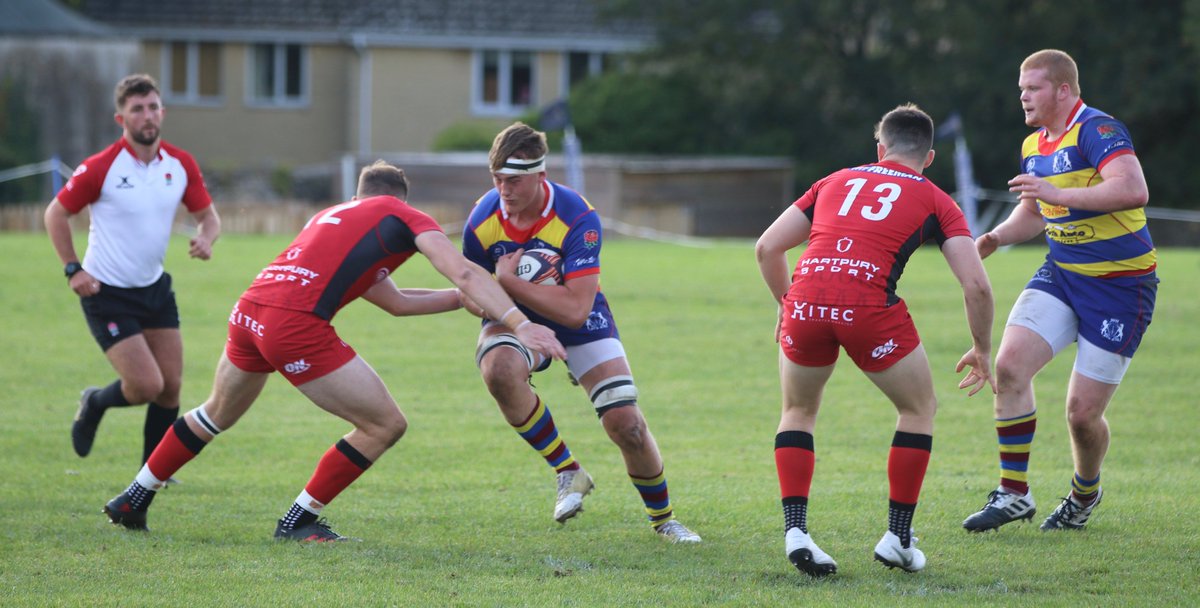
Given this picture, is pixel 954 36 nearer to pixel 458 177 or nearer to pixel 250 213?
pixel 458 177

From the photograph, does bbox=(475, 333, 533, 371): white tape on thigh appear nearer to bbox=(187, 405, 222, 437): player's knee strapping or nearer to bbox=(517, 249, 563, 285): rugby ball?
bbox=(517, 249, 563, 285): rugby ball

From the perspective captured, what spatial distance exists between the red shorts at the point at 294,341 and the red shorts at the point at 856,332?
2049mm

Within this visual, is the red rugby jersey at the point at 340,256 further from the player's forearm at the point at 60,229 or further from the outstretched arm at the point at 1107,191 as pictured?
the outstretched arm at the point at 1107,191

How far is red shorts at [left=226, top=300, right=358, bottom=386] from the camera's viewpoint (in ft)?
20.7

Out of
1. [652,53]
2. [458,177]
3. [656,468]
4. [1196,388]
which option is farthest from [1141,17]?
[656,468]

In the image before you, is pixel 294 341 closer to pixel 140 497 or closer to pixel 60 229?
pixel 140 497

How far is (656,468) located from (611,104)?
32505mm

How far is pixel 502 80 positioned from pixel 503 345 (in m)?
36.0

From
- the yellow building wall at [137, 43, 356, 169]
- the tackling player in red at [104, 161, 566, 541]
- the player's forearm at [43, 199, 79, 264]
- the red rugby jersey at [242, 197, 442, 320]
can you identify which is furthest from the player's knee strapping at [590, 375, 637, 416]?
the yellow building wall at [137, 43, 356, 169]

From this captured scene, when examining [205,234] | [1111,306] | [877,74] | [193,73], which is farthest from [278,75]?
[1111,306]

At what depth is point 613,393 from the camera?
22.2 feet

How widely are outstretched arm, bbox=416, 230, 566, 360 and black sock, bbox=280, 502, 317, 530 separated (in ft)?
4.50

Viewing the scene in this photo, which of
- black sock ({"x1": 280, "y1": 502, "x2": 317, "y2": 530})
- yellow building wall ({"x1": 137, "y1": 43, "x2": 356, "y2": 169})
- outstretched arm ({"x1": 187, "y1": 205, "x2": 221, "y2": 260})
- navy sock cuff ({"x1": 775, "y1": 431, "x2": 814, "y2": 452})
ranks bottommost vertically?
yellow building wall ({"x1": 137, "y1": 43, "x2": 356, "y2": 169})

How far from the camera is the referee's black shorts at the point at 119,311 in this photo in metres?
8.03
